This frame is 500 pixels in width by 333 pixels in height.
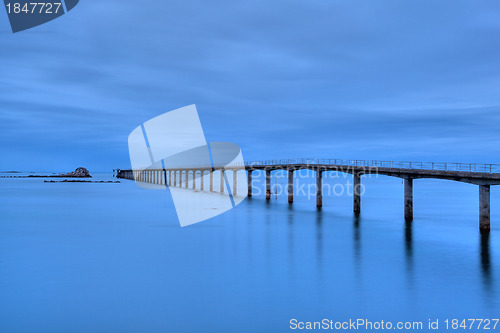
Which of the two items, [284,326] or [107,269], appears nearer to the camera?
[284,326]

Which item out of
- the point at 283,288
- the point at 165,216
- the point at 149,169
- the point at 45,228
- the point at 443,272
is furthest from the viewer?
the point at 149,169

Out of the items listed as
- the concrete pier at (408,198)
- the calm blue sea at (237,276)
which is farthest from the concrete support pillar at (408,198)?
the calm blue sea at (237,276)

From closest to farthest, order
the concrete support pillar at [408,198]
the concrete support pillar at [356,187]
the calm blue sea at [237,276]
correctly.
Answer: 1. the calm blue sea at [237,276]
2. the concrete support pillar at [408,198]
3. the concrete support pillar at [356,187]

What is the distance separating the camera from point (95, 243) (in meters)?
33.8

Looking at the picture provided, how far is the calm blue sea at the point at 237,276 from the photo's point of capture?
17125 mm

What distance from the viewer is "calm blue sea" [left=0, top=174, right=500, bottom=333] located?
17125mm

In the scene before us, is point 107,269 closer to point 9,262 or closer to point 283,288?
point 9,262

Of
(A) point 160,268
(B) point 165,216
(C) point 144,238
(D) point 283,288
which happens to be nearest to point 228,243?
(C) point 144,238

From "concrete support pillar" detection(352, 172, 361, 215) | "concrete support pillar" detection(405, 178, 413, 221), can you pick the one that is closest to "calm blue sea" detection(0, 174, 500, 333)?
"concrete support pillar" detection(405, 178, 413, 221)

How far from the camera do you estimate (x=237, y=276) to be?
23328mm

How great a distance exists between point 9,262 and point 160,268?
9.73 m

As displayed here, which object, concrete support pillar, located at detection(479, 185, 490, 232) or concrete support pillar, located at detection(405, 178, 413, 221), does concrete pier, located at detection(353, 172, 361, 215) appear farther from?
concrete support pillar, located at detection(479, 185, 490, 232)

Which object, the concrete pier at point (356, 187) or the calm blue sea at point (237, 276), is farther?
the concrete pier at point (356, 187)

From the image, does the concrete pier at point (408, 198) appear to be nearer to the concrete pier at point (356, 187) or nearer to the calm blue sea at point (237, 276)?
the calm blue sea at point (237, 276)
